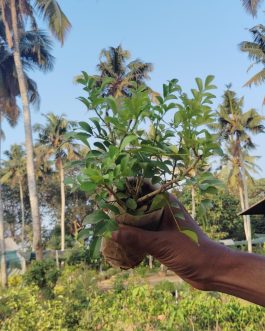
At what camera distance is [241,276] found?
3.97 feet

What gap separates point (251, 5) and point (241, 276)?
16.3m

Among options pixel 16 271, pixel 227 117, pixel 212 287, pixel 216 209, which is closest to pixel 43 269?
pixel 212 287

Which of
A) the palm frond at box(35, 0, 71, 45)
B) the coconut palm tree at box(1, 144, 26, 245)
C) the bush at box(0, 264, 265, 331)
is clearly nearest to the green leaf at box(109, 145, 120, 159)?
the bush at box(0, 264, 265, 331)

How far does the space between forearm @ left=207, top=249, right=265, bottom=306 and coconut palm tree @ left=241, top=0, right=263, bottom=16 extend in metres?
16.2

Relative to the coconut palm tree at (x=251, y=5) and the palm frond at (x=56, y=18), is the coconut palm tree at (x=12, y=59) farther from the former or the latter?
the coconut palm tree at (x=251, y=5)

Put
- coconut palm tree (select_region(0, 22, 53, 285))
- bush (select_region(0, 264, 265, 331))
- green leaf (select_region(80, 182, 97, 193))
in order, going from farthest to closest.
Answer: coconut palm tree (select_region(0, 22, 53, 285))
bush (select_region(0, 264, 265, 331))
green leaf (select_region(80, 182, 97, 193))

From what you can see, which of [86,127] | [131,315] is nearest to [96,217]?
[86,127]

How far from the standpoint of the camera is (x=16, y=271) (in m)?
23.1

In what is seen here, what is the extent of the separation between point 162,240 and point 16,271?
77.2ft

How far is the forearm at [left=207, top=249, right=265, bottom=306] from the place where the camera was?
120 cm

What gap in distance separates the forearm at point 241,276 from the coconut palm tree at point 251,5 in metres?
16.2

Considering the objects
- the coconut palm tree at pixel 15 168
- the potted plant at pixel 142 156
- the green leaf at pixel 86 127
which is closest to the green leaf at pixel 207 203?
the potted plant at pixel 142 156

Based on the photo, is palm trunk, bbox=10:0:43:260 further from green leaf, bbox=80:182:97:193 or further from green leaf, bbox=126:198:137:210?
green leaf, bbox=80:182:97:193

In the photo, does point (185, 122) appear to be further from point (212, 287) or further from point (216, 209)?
point (216, 209)
